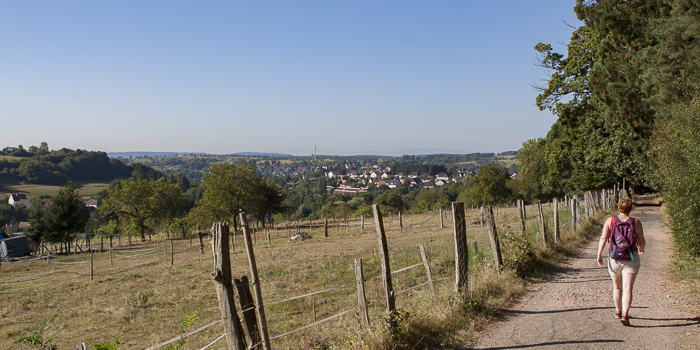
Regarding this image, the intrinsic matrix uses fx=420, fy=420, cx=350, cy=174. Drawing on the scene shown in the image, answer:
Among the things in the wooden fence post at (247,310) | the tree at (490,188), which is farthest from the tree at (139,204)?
the wooden fence post at (247,310)

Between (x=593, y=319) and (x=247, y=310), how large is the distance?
194 inches

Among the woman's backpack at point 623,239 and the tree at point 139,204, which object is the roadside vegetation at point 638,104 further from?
the tree at point 139,204

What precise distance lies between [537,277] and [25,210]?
106655 millimetres

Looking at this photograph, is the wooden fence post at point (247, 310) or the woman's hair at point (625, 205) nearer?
the wooden fence post at point (247, 310)

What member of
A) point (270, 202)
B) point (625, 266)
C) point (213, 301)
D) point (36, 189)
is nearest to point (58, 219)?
point (270, 202)

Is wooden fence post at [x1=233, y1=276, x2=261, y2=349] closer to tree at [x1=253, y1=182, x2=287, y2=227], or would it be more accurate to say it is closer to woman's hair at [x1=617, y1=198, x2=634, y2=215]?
woman's hair at [x1=617, y1=198, x2=634, y2=215]

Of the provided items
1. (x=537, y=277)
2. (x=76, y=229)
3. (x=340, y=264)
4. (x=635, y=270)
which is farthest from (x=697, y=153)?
(x=76, y=229)

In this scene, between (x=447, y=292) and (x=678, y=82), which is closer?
(x=447, y=292)

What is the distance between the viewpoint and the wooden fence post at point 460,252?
6.99 meters

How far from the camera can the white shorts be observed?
5516 mm

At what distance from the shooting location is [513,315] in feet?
21.5

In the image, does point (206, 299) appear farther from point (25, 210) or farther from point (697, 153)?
point (25, 210)

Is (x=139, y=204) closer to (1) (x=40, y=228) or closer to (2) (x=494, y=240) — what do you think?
(1) (x=40, y=228)

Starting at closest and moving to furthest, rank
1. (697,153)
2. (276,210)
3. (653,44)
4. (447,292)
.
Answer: (447,292) < (697,153) < (653,44) < (276,210)
